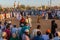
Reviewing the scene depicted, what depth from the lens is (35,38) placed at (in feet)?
30.5

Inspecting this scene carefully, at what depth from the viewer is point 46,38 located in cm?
952

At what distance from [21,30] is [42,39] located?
1538 millimetres

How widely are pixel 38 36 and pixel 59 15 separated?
112ft

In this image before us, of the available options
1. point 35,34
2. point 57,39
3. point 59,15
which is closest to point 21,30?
point 35,34

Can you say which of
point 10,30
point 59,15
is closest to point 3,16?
point 59,15

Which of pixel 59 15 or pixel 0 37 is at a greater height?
pixel 0 37

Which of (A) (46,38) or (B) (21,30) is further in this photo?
(B) (21,30)

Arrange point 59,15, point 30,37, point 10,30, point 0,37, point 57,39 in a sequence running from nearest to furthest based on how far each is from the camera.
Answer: point 57,39 → point 0,37 → point 30,37 → point 10,30 → point 59,15

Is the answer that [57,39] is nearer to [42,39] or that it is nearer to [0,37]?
[42,39]

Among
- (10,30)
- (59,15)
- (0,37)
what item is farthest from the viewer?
(59,15)

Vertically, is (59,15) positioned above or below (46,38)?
below

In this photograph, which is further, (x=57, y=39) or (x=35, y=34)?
(x=35, y=34)

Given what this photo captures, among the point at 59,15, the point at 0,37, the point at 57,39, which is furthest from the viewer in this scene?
the point at 59,15

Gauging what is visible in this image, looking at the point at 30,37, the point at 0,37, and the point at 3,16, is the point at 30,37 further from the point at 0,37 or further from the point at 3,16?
the point at 3,16
